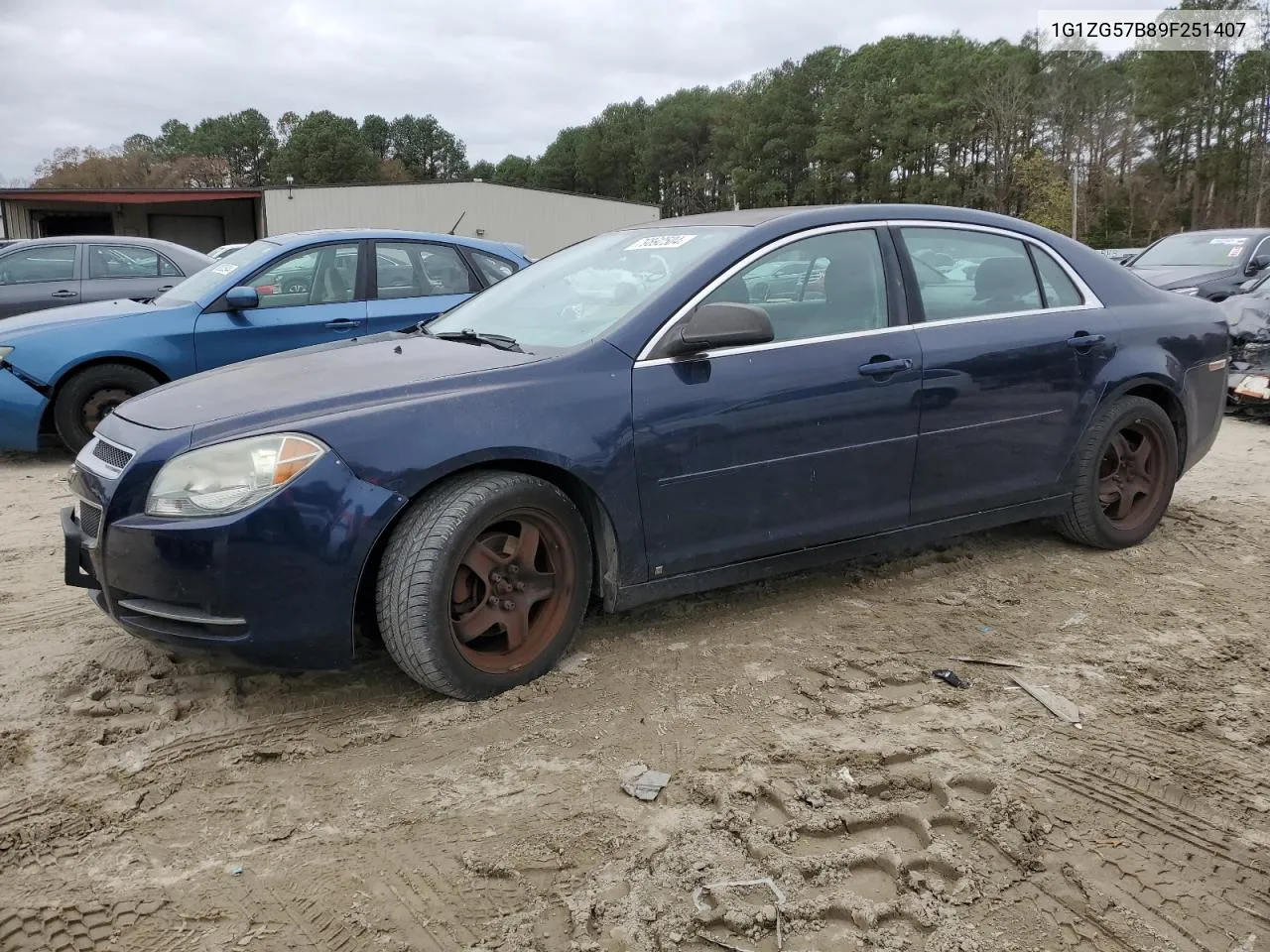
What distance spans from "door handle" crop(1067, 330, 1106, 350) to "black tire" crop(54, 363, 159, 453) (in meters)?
5.90

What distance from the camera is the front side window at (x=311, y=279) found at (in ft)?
22.9

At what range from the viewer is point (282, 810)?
2.61m

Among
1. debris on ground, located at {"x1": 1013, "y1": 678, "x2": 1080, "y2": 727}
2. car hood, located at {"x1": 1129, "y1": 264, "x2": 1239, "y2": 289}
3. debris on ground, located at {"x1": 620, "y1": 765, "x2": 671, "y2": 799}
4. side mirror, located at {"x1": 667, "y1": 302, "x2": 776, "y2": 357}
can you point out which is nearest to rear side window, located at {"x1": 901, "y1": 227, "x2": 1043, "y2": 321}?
side mirror, located at {"x1": 667, "y1": 302, "x2": 776, "y2": 357}

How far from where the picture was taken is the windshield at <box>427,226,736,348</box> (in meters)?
3.61

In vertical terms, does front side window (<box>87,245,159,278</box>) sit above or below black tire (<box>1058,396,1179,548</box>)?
above

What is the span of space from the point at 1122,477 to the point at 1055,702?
1.96 meters

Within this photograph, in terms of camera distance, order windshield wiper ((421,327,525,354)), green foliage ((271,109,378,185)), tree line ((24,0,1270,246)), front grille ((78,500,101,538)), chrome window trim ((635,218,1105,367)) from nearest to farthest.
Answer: front grille ((78,500,101,538)), chrome window trim ((635,218,1105,367)), windshield wiper ((421,327,525,354)), tree line ((24,0,1270,246)), green foliage ((271,109,378,185))

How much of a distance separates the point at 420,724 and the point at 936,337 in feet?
8.21

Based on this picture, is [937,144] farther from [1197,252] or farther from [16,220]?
[1197,252]

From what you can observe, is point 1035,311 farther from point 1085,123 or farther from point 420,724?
point 1085,123

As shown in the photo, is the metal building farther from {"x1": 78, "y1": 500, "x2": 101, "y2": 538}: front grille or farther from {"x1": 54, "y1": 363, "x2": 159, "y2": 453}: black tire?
{"x1": 78, "y1": 500, "x2": 101, "y2": 538}: front grille

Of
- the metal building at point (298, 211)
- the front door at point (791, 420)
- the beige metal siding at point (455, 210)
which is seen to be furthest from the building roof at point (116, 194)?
the front door at point (791, 420)

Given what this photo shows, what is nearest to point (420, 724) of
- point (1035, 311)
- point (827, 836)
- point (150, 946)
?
point (150, 946)

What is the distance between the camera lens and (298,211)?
34.9 metres
